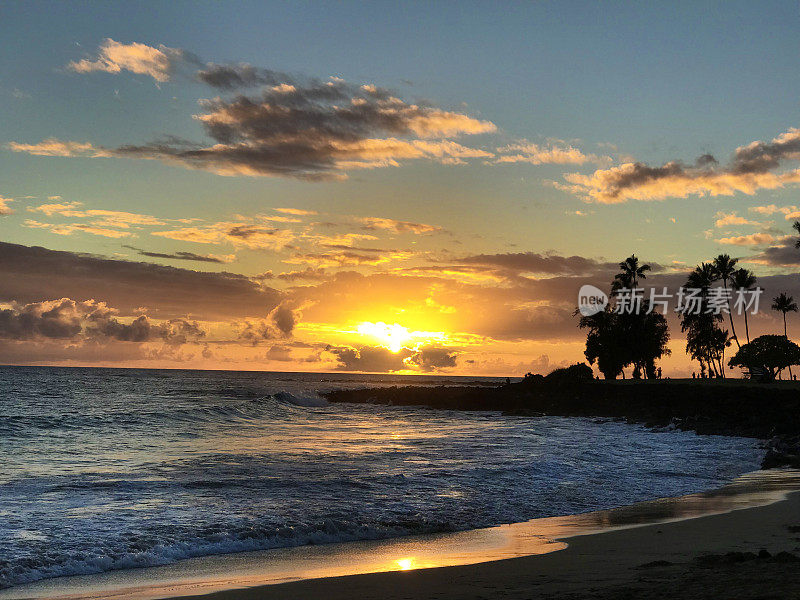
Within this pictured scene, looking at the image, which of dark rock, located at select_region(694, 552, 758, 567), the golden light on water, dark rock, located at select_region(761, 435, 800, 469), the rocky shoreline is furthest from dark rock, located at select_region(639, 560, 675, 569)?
the rocky shoreline

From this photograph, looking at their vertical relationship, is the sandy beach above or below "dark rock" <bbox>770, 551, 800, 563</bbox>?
below

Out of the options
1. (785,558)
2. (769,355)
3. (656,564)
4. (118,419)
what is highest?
(769,355)

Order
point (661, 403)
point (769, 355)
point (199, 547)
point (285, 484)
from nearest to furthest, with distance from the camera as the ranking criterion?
point (199, 547) → point (285, 484) → point (661, 403) → point (769, 355)

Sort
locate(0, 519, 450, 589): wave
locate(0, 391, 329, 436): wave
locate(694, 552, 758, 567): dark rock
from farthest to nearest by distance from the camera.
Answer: locate(0, 391, 329, 436): wave → locate(0, 519, 450, 589): wave → locate(694, 552, 758, 567): dark rock

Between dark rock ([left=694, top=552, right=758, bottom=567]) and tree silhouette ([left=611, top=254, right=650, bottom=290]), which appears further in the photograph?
tree silhouette ([left=611, top=254, right=650, bottom=290])

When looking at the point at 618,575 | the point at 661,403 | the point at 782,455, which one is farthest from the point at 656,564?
the point at 661,403

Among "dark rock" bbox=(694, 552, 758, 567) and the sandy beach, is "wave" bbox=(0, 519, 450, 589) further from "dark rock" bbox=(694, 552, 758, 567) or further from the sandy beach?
"dark rock" bbox=(694, 552, 758, 567)

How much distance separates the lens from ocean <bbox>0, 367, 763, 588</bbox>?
40.3 ft

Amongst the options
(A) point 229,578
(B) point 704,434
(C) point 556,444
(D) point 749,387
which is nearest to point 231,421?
(C) point 556,444

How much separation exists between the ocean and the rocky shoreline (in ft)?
10.4

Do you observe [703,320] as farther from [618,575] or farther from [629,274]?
[618,575]

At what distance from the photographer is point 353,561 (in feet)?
35.9

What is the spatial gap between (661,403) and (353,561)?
5319 centimetres

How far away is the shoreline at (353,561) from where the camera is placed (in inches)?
360
